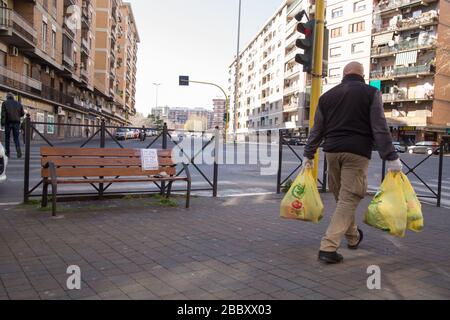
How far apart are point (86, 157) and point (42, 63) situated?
35916mm

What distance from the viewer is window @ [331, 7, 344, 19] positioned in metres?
60.9

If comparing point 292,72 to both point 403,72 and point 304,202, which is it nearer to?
point 403,72

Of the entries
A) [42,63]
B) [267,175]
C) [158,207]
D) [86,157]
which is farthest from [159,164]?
[42,63]

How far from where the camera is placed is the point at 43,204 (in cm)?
620

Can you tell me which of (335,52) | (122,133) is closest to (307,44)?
(122,133)

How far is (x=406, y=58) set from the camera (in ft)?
172

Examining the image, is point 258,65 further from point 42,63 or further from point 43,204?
point 43,204

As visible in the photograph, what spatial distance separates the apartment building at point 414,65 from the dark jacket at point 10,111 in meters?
44.3

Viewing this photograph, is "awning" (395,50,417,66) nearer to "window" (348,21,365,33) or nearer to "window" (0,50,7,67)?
"window" (348,21,365,33)

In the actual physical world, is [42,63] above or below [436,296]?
above

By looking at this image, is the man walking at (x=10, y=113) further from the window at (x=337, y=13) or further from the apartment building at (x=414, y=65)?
the window at (x=337, y=13)

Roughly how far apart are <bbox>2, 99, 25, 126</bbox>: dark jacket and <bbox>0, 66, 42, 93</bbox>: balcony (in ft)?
64.3

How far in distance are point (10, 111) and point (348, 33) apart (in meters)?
54.9

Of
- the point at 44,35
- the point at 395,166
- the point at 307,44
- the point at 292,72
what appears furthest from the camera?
the point at 292,72
